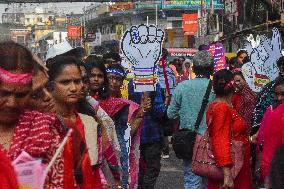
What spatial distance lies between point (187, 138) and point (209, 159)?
744 millimetres

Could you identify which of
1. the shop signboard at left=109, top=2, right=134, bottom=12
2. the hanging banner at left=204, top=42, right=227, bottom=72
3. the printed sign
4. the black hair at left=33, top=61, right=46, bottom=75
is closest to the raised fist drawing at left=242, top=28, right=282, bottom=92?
the hanging banner at left=204, top=42, right=227, bottom=72

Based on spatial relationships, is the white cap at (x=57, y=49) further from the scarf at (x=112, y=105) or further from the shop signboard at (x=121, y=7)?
the shop signboard at (x=121, y=7)

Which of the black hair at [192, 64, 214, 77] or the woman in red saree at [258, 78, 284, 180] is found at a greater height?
the black hair at [192, 64, 214, 77]

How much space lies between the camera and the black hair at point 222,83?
20.5 feet

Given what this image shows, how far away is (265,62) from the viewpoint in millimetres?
7672

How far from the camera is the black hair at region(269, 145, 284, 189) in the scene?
244 cm

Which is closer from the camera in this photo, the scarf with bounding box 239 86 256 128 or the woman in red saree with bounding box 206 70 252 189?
the woman in red saree with bounding box 206 70 252 189

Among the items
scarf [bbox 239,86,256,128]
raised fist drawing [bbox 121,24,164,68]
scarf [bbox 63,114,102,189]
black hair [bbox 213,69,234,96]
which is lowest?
scarf [bbox 239,86,256,128]

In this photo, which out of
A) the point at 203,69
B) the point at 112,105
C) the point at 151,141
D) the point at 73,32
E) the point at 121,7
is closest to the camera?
the point at 112,105

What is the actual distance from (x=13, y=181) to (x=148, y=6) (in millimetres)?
70866

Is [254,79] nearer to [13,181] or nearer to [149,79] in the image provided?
[149,79]

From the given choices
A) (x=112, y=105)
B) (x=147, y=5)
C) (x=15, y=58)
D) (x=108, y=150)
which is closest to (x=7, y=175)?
(x=15, y=58)

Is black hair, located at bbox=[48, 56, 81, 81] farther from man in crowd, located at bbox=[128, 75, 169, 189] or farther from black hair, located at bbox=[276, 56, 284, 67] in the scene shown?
man in crowd, located at bbox=[128, 75, 169, 189]

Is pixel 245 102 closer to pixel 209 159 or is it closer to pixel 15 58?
pixel 209 159
